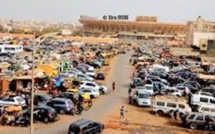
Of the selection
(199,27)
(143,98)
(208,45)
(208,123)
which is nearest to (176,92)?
(143,98)

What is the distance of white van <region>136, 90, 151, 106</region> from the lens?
3139cm

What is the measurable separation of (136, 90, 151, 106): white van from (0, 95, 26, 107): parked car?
28.0 feet

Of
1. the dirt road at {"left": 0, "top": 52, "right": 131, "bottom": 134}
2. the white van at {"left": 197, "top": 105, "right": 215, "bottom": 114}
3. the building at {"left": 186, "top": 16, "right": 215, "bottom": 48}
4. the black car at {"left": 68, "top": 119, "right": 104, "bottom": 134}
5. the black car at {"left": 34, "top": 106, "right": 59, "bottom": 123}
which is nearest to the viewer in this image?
the black car at {"left": 68, "top": 119, "right": 104, "bottom": 134}

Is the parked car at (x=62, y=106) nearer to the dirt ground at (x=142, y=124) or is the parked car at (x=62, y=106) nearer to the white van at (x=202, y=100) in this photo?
the dirt ground at (x=142, y=124)

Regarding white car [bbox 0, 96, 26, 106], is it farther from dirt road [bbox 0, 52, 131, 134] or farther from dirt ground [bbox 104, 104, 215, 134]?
dirt ground [bbox 104, 104, 215, 134]

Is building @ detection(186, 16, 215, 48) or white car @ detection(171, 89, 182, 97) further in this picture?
building @ detection(186, 16, 215, 48)

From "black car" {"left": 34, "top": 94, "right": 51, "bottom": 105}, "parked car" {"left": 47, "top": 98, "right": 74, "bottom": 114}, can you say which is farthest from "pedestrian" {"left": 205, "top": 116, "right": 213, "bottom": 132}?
"black car" {"left": 34, "top": 94, "right": 51, "bottom": 105}

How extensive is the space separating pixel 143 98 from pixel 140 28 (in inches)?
4972

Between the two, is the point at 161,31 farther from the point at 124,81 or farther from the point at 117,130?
the point at 117,130

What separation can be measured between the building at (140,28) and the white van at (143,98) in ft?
391

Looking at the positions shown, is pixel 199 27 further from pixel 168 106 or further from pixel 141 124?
pixel 141 124

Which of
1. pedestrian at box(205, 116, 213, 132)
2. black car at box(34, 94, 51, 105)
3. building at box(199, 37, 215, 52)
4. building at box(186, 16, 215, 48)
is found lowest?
pedestrian at box(205, 116, 213, 132)

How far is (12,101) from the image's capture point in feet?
89.3

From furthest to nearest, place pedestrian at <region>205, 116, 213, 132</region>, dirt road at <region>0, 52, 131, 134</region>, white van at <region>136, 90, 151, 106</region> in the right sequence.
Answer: white van at <region>136, 90, 151, 106</region> → pedestrian at <region>205, 116, 213, 132</region> → dirt road at <region>0, 52, 131, 134</region>
